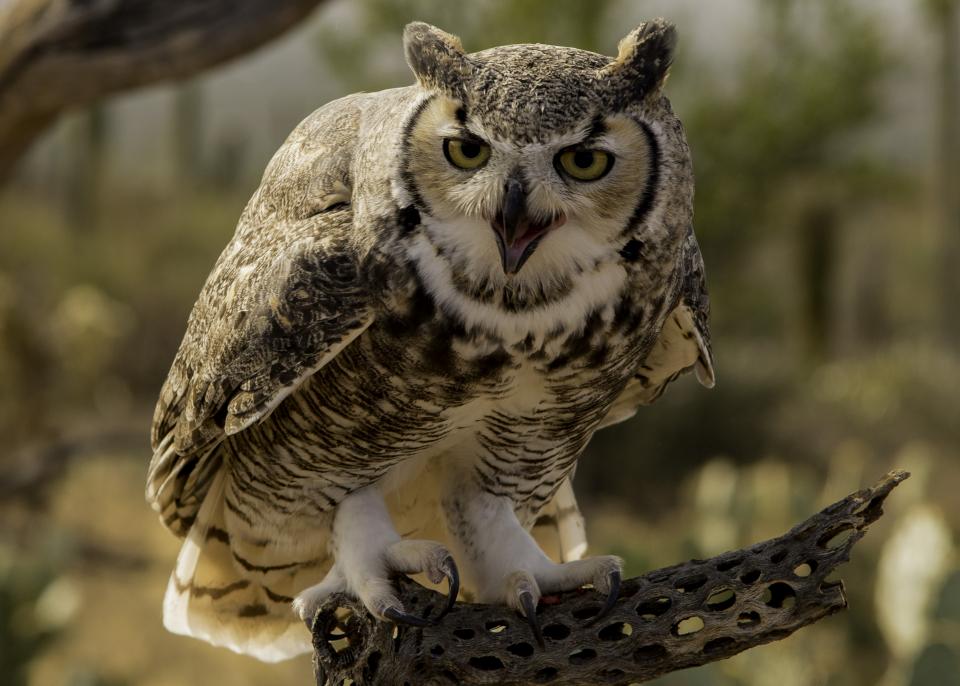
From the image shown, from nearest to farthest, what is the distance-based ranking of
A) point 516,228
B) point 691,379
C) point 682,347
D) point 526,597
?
point 516,228, point 526,597, point 682,347, point 691,379

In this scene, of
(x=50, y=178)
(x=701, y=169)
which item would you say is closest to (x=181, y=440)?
(x=701, y=169)

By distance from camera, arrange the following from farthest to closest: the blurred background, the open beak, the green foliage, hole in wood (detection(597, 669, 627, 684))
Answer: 1. the blurred background
2. the green foliage
3. hole in wood (detection(597, 669, 627, 684))
4. the open beak

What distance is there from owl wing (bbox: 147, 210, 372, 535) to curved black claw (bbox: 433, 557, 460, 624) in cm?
38

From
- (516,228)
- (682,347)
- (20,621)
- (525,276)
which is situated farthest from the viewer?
(20,621)

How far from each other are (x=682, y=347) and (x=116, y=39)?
1541 millimetres

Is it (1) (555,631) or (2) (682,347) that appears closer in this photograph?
(1) (555,631)

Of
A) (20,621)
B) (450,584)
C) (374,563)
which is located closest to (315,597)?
(374,563)

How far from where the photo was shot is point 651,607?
1711mm

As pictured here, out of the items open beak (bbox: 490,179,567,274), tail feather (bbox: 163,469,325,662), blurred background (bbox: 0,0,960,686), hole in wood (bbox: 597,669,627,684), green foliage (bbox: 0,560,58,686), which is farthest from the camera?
blurred background (bbox: 0,0,960,686)

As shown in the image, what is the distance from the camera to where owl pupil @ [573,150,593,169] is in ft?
4.99

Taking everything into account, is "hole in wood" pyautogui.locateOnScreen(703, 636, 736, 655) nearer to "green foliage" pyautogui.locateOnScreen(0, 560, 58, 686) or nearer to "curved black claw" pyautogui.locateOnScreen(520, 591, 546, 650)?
"curved black claw" pyautogui.locateOnScreen(520, 591, 546, 650)

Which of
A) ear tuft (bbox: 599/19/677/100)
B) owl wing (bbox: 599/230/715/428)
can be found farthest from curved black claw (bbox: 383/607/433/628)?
ear tuft (bbox: 599/19/677/100)

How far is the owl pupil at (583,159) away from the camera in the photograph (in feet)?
4.99

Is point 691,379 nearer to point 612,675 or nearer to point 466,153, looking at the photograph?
point 612,675
